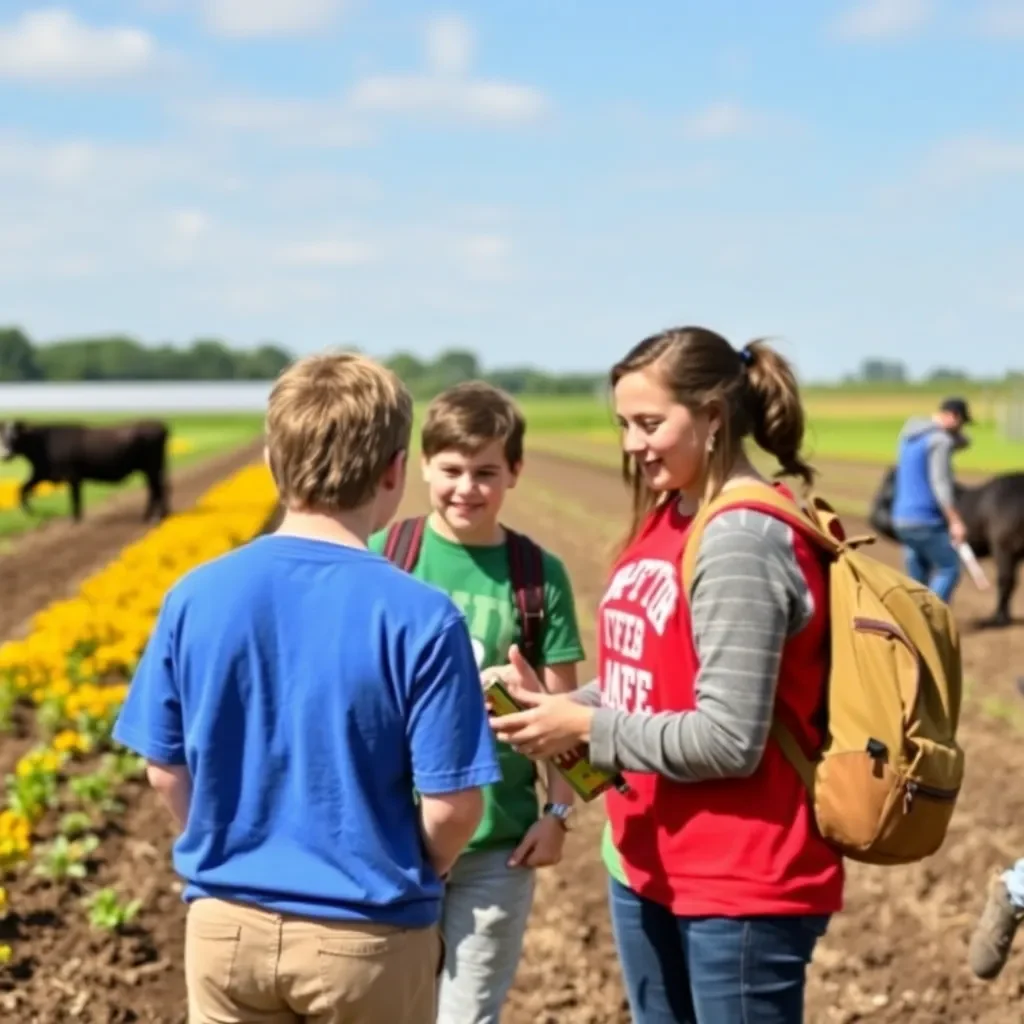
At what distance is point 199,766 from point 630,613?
0.84 m

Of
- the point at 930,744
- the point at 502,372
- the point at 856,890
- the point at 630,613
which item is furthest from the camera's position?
the point at 502,372

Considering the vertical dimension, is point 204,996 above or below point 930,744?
below

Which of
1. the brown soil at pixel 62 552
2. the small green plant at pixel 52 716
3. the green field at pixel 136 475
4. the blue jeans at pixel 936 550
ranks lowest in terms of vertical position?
the green field at pixel 136 475

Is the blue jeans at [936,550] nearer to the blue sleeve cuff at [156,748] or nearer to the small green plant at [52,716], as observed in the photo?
the small green plant at [52,716]

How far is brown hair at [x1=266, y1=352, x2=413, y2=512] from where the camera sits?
7.88 feet

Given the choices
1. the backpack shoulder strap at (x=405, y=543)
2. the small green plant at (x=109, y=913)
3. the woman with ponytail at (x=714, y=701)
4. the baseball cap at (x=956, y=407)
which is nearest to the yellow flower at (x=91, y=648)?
the small green plant at (x=109, y=913)

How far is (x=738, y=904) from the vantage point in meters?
2.70

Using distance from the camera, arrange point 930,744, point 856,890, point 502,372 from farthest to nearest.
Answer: point 502,372, point 856,890, point 930,744

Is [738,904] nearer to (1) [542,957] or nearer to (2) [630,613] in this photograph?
(2) [630,613]

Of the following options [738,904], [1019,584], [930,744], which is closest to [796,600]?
[930,744]

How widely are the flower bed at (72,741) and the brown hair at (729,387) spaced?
314 centimetres

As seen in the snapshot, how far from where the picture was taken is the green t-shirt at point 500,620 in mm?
3430

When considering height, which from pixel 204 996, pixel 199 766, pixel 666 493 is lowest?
pixel 204 996

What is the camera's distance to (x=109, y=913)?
18.4 feet
